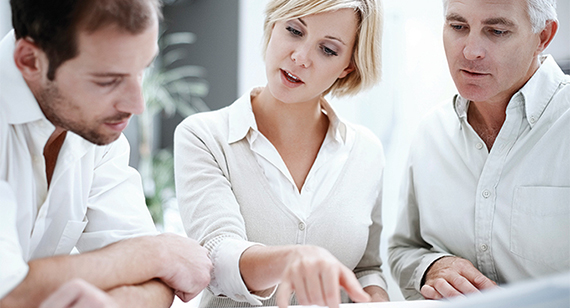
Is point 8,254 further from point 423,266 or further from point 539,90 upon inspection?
point 539,90

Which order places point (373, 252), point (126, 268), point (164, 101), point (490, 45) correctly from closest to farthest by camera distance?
point (126, 268) → point (490, 45) → point (373, 252) → point (164, 101)

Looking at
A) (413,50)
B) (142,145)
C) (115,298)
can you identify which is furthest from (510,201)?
(142,145)

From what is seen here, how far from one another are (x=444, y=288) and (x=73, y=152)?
1.00 m

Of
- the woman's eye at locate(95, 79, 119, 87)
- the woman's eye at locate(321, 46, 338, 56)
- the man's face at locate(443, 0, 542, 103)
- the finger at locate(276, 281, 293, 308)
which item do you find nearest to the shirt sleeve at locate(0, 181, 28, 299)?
the woman's eye at locate(95, 79, 119, 87)

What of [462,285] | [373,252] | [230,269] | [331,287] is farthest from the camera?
[373,252]

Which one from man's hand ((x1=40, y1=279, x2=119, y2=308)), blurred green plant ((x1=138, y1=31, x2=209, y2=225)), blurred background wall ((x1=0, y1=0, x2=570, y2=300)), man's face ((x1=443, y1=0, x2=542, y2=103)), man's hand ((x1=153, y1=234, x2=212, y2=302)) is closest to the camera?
man's hand ((x1=40, y1=279, x2=119, y2=308))

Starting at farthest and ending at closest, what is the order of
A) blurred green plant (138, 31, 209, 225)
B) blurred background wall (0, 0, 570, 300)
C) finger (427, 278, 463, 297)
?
blurred green plant (138, 31, 209, 225) < blurred background wall (0, 0, 570, 300) < finger (427, 278, 463, 297)

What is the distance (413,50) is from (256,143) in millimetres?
1694

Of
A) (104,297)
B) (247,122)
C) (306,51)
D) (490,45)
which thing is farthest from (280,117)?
(104,297)

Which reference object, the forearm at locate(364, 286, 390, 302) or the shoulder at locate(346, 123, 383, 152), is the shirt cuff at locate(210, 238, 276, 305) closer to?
the forearm at locate(364, 286, 390, 302)

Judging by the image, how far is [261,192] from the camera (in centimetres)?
146

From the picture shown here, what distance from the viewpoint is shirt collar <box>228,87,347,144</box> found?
1.49 metres

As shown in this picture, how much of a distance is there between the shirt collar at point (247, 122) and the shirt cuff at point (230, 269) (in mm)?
374

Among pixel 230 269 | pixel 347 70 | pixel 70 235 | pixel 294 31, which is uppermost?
pixel 294 31
